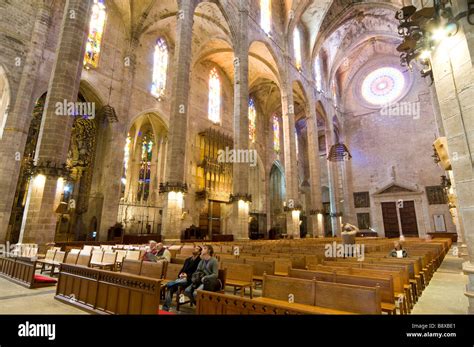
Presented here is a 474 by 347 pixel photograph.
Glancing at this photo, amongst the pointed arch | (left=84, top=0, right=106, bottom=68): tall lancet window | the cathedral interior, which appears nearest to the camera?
the cathedral interior

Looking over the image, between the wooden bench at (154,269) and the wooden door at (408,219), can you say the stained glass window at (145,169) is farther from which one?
the wooden door at (408,219)

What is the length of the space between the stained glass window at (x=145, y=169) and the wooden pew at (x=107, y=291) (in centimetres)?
1476

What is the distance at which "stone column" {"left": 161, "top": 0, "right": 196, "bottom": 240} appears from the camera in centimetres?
1048

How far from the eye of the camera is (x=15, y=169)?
11.5m

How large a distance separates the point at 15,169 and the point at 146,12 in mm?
12043

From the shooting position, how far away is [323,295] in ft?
9.12

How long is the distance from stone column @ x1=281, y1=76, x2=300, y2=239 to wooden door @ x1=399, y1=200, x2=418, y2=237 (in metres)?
13.2

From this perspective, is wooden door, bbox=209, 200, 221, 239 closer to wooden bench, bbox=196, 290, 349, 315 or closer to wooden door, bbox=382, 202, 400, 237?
wooden bench, bbox=196, 290, 349, 315

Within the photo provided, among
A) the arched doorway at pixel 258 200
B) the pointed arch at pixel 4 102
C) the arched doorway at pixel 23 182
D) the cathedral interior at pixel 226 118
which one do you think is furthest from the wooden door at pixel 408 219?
the pointed arch at pixel 4 102

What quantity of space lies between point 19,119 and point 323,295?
14.7 meters

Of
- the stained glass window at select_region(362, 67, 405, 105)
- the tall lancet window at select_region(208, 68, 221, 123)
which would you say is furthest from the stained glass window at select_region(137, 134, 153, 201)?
the stained glass window at select_region(362, 67, 405, 105)

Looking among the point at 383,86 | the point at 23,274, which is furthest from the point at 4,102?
the point at 383,86

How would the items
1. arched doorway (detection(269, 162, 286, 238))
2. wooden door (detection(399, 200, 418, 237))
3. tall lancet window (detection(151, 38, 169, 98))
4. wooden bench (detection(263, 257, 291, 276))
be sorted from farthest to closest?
arched doorway (detection(269, 162, 286, 238)), wooden door (detection(399, 200, 418, 237)), tall lancet window (detection(151, 38, 169, 98)), wooden bench (detection(263, 257, 291, 276))

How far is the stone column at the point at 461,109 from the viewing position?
3.13 metres
